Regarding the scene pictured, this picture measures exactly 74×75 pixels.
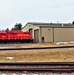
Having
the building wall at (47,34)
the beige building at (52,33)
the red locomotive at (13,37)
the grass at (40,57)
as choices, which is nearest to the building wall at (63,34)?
the beige building at (52,33)

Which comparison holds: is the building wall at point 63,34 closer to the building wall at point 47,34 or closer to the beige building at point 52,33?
the beige building at point 52,33

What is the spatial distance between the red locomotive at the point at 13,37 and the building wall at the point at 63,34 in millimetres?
8721

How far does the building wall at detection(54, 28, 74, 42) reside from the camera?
60.8 metres

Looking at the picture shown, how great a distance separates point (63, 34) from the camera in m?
61.5

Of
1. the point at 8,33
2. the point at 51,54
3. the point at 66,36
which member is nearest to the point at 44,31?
the point at 66,36

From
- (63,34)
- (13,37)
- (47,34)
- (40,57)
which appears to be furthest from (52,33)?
(40,57)

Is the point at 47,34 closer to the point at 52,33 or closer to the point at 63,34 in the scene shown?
the point at 52,33

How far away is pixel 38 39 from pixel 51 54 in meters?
38.0

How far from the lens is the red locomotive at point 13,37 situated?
5178 centimetres

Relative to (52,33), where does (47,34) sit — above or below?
below

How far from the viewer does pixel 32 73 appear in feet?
38.3

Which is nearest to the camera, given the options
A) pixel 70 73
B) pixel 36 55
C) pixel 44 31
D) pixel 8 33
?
pixel 70 73

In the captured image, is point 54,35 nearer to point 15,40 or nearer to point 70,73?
point 15,40

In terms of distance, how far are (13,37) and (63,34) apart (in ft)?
47.0
